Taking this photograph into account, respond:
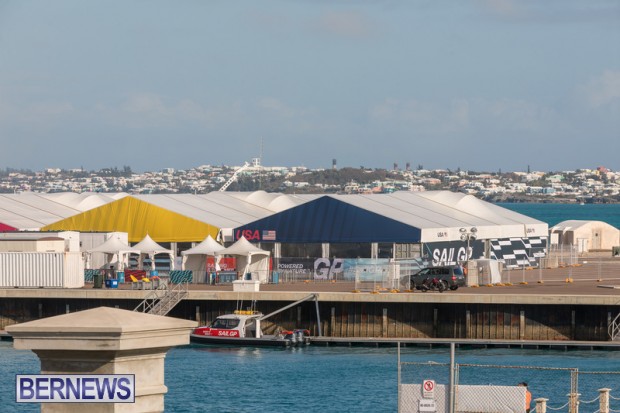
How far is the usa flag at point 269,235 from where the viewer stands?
70000 millimetres

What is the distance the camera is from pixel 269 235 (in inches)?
2761

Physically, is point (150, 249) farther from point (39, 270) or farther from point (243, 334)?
point (243, 334)

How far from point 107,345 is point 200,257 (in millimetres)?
60665

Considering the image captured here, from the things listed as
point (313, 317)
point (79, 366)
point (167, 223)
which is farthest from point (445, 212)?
point (79, 366)

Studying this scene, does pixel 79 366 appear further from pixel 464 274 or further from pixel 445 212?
pixel 445 212

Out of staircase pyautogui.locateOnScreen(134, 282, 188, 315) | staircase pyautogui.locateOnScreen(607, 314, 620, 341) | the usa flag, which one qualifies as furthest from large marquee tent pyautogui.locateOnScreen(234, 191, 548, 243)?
staircase pyautogui.locateOnScreen(607, 314, 620, 341)

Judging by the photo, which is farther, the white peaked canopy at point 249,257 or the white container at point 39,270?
the white peaked canopy at point 249,257

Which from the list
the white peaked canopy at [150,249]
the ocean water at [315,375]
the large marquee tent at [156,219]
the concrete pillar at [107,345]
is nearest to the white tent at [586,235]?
the large marquee tent at [156,219]

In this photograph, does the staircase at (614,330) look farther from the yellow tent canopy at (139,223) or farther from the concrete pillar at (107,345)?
the concrete pillar at (107,345)

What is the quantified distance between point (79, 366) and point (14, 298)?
5266cm

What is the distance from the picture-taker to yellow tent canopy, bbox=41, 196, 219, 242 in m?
74.8

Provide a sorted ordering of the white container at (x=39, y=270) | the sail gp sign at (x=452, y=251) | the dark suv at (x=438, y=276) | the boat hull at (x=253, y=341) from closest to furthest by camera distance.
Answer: the boat hull at (x=253, y=341) → the dark suv at (x=438, y=276) → the white container at (x=39, y=270) → the sail gp sign at (x=452, y=251)

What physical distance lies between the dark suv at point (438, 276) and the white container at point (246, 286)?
295 inches

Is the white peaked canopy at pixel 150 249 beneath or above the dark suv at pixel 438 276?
above
